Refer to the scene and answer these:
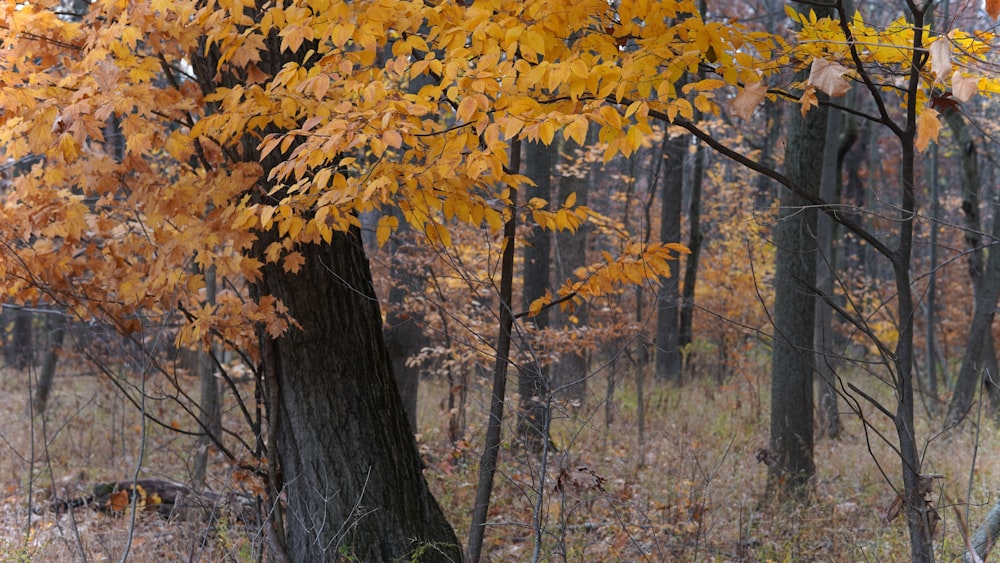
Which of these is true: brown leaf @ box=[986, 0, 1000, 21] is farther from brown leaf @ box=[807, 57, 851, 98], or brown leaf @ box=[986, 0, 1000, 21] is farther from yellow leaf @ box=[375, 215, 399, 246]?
yellow leaf @ box=[375, 215, 399, 246]

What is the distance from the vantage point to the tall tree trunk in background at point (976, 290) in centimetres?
920

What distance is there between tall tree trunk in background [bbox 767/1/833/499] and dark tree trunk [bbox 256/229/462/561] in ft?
10.8

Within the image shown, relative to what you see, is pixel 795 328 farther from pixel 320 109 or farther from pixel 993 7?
pixel 993 7

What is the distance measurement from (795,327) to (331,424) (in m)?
4.01

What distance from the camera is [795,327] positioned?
6.67 metres

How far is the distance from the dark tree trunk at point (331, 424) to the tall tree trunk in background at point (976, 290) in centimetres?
674

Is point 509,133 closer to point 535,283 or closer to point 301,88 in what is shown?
point 301,88

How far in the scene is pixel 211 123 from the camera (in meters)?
3.47

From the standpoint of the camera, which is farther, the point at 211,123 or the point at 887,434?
the point at 887,434

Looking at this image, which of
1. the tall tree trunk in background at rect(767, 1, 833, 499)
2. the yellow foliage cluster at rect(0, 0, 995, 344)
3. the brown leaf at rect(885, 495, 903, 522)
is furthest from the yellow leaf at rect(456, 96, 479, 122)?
the tall tree trunk in background at rect(767, 1, 833, 499)

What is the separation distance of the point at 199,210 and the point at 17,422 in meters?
8.07

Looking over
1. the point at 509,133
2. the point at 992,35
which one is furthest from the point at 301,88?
the point at 992,35

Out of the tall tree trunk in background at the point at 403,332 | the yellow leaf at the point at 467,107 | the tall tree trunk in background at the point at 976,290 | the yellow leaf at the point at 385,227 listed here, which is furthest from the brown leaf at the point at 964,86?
the tall tree trunk in background at the point at 976,290

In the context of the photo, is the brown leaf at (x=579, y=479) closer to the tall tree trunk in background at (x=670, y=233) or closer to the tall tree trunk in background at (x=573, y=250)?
the tall tree trunk in background at (x=573, y=250)
